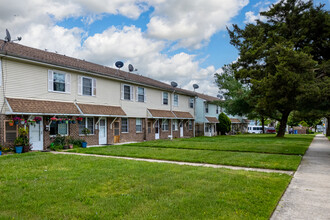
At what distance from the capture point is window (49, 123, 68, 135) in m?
15.1

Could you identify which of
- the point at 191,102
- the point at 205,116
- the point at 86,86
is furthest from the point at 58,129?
the point at 205,116

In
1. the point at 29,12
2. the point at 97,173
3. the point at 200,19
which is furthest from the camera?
the point at 200,19

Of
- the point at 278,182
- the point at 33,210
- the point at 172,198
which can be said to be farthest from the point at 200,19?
the point at 33,210

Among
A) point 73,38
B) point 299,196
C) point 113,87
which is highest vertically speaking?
point 73,38

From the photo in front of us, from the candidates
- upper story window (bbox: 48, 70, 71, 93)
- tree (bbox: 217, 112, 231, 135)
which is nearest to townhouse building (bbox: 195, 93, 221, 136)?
tree (bbox: 217, 112, 231, 135)

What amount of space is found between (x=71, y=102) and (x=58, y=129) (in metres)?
1.97

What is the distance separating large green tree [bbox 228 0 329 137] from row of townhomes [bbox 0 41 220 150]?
9488 millimetres

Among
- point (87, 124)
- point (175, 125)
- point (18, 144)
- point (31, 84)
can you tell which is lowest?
point (18, 144)

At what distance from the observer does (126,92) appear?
21375mm

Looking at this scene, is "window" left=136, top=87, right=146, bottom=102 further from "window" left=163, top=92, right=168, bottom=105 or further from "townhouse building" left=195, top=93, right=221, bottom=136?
"townhouse building" left=195, top=93, right=221, bottom=136

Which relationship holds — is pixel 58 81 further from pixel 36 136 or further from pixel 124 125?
pixel 124 125

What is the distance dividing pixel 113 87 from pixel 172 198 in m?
15.8

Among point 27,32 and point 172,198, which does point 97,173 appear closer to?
point 172,198

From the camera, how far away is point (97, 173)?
25.0ft
